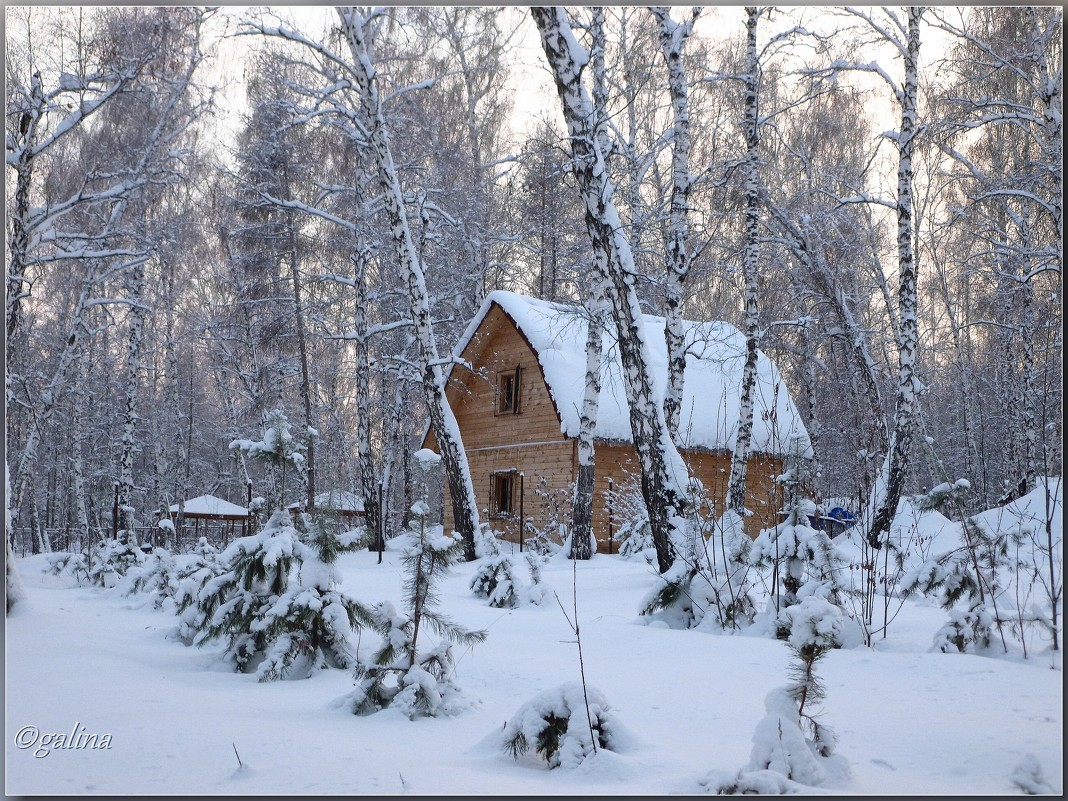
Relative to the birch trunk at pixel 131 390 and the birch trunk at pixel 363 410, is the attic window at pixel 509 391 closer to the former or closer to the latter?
the birch trunk at pixel 363 410

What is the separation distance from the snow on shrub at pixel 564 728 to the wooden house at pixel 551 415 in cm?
1242

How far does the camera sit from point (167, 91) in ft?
47.6

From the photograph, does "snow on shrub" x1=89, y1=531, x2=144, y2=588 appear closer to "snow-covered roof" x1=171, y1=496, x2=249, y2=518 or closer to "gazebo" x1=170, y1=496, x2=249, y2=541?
"gazebo" x1=170, y1=496, x2=249, y2=541

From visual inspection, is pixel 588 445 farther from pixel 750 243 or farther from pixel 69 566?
pixel 69 566

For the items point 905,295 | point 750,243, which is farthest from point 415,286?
point 905,295

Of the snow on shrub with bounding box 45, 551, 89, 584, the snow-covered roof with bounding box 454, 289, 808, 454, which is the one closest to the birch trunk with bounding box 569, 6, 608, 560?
the snow-covered roof with bounding box 454, 289, 808, 454

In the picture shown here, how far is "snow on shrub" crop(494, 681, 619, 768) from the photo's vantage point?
3240 millimetres

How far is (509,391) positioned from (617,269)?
12296 mm

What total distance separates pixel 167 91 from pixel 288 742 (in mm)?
13651

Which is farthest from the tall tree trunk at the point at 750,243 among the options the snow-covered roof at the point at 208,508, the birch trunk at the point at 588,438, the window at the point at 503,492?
the snow-covered roof at the point at 208,508

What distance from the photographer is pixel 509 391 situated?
2039 cm

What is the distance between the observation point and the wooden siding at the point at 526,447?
1806cm

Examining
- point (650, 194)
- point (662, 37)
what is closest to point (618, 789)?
point (662, 37)

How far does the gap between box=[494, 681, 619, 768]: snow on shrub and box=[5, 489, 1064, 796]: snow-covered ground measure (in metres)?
0.05
